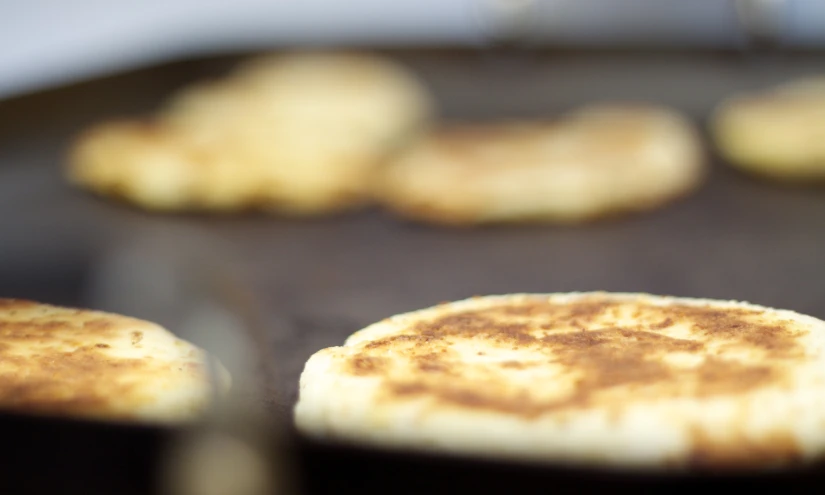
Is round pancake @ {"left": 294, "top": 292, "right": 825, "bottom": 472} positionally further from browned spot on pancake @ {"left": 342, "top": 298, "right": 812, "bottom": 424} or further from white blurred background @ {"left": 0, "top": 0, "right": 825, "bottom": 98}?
white blurred background @ {"left": 0, "top": 0, "right": 825, "bottom": 98}

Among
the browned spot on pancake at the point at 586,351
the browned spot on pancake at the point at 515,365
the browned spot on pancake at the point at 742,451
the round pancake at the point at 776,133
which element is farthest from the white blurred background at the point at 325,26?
the browned spot on pancake at the point at 742,451

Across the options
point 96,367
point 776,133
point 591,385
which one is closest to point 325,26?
point 776,133

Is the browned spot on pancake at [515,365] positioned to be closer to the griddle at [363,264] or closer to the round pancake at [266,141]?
the griddle at [363,264]

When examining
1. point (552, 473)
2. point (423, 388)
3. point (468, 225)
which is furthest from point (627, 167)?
point (552, 473)

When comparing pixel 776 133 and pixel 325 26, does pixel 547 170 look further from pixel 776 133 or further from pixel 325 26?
pixel 325 26

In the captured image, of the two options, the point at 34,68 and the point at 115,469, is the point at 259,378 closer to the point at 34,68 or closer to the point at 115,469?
the point at 115,469

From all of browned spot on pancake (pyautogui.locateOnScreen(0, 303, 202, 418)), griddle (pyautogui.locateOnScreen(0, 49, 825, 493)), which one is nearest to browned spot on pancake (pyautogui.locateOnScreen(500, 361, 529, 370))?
griddle (pyautogui.locateOnScreen(0, 49, 825, 493))
